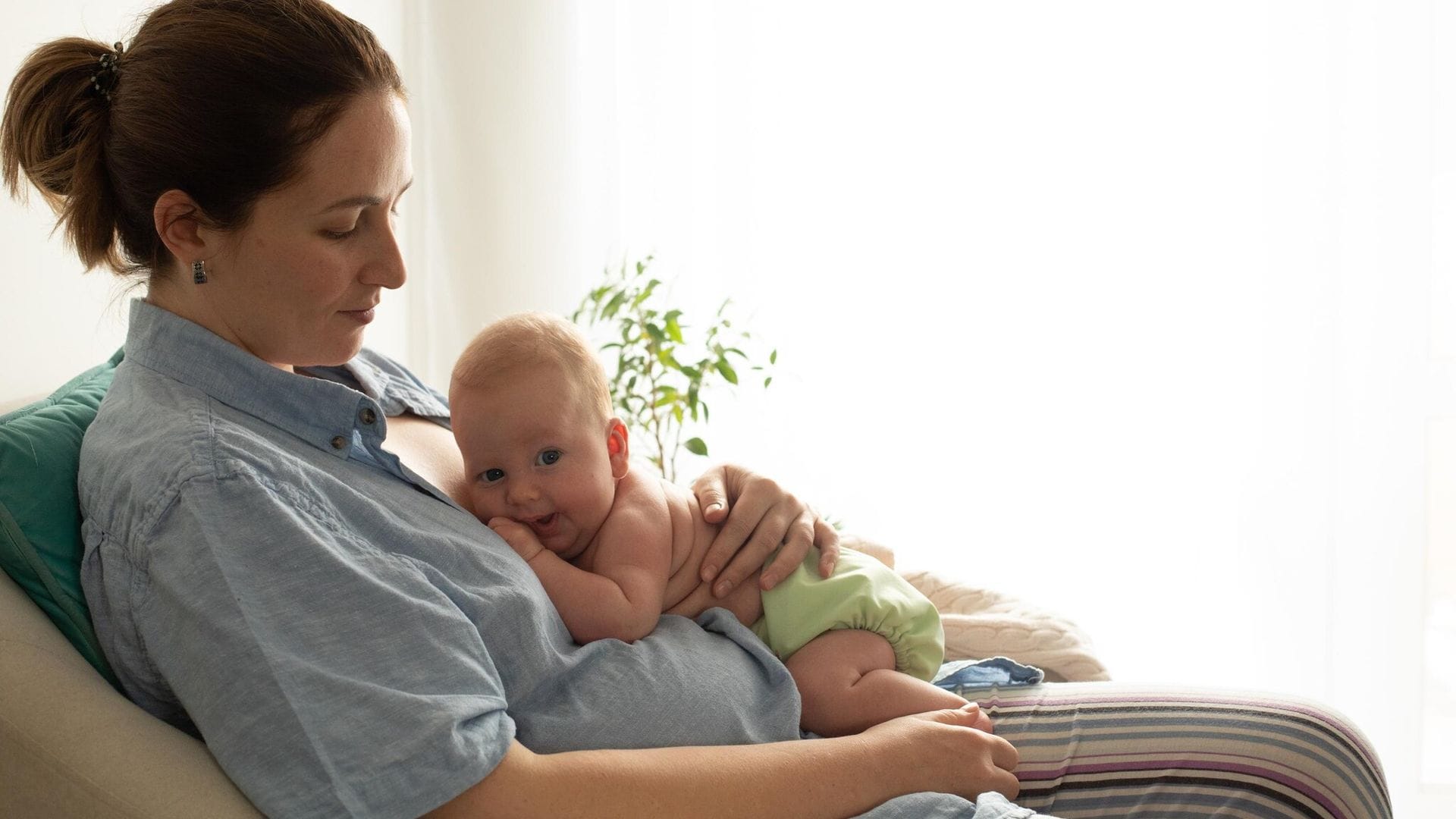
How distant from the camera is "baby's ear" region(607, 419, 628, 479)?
1.54 metres

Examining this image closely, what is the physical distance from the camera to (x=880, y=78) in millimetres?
3277

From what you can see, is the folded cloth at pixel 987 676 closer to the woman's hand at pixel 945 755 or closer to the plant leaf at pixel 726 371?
the woman's hand at pixel 945 755

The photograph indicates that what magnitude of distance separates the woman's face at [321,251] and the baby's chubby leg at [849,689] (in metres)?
0.67

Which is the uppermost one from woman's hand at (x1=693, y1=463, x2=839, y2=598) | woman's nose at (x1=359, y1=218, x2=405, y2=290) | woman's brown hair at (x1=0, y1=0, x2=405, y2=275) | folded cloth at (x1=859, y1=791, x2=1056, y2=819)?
woman's brown hair at (x1=0, y1=0, x2=405, y2=275)

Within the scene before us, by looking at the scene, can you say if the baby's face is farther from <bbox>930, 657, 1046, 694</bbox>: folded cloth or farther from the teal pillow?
<bbox>930, 657, 1046, 694</bbox>: folded cloth

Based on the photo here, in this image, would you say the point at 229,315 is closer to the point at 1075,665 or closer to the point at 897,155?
the point at 1075,665

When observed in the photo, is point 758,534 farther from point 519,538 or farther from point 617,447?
point 519,538

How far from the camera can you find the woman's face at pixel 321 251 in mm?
1260

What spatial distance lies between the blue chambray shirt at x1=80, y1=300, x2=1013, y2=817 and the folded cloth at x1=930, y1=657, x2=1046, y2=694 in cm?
35

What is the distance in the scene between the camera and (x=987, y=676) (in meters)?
1.66

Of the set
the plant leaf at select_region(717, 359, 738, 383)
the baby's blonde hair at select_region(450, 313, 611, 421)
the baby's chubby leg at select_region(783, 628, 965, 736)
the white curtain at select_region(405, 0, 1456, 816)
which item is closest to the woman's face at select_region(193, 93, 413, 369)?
the baby's blonde hair at select_region(450, 313, 611, 421)

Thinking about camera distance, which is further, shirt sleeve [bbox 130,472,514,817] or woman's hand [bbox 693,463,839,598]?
woman's hand [bbox 693,463,839,598]

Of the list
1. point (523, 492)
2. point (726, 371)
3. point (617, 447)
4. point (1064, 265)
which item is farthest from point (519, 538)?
point (1064, 265)

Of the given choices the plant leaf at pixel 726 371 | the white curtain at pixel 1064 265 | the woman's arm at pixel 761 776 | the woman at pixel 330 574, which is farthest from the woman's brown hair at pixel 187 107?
the white curtain at pixel 1064 265
